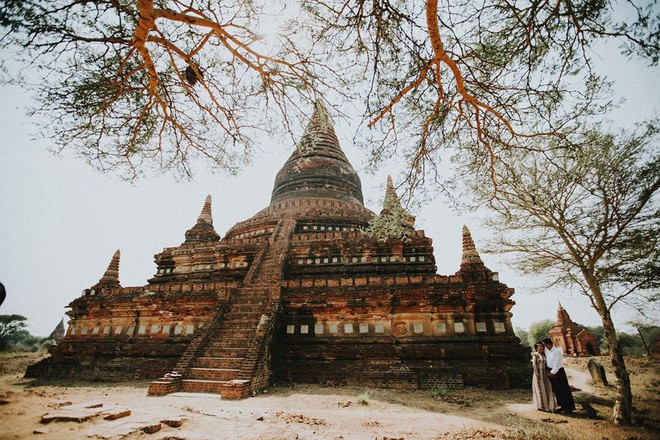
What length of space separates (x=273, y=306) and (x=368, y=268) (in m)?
4.72

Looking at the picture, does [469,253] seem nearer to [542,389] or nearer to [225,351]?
[542,389]

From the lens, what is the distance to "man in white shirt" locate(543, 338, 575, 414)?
6539 mm

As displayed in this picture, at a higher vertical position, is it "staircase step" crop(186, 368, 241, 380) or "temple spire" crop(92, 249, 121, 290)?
"temple spire" crop(92, 249, 121, 290)

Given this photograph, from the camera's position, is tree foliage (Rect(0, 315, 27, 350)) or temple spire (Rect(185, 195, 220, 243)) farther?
tree foliage (Rect(0, 315, 27, 350))

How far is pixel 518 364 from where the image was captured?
9.23 meters

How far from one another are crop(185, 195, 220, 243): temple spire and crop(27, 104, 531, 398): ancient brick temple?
15.5 feet

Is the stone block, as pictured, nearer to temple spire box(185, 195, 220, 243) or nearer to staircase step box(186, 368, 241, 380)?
staircase step box(186, 368, 241, 380)

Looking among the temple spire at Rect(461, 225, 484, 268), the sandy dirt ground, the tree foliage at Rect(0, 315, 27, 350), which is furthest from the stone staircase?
the tree foliage at Rect(0, 315, 27, 350)

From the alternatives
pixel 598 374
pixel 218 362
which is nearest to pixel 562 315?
pixel 598 374

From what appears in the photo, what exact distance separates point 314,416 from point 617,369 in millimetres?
5791

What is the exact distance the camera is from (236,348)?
8891 mm

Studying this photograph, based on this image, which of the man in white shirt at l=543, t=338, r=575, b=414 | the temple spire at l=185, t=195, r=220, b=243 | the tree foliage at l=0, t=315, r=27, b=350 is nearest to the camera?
the man in white shirt at l=543, t=338, r=575, b=414

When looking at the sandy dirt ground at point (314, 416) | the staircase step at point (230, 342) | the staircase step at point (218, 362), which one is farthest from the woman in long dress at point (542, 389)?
the staircase step at point (230, 342)

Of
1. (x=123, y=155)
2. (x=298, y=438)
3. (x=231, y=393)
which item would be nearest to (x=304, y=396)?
(x=231, y=393)
